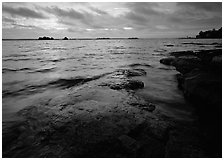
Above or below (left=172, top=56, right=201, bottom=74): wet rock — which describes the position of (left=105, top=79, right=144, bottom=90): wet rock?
below

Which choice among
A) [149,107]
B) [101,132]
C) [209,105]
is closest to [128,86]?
[149,107]

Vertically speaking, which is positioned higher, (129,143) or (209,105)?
(209,105)

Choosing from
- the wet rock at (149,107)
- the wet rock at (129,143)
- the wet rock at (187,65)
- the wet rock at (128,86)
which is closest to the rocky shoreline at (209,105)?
the wet rock at (149,107)

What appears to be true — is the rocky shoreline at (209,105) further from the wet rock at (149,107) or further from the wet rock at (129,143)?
the wet rock at (129,143)

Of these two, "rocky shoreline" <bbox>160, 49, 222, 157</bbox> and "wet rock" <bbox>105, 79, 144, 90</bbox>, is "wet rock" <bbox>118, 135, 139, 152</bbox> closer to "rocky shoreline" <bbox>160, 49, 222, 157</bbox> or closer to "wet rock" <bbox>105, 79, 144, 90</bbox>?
"rocky shoreline" <bbox>160, 49, 222, 157</bbox>

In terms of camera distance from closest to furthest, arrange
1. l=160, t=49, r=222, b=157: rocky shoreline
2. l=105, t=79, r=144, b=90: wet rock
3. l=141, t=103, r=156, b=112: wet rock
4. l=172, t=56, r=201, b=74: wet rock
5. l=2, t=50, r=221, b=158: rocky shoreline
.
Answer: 1. l=2, t=50, r=221, b=158: rocky shoreline
2. l=160, t=49, r=222, b=157: rocky shoreline
3. l=141, t=103, r=156, b=112: wet rock
4. l=105, t=79, r=144, b=90: wet rock
5. l=172, t=56, r=201, b=74: wet rock

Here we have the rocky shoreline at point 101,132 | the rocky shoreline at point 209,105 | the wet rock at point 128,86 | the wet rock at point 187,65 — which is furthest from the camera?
the wet rock at point 187,65

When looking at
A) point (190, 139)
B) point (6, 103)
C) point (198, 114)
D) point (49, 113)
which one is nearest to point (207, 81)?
point (198, 114)

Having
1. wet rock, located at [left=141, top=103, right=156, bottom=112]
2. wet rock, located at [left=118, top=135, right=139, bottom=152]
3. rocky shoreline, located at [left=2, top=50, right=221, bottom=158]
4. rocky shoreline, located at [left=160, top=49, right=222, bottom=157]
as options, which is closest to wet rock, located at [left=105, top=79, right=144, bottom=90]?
rocky shoreline, located at [left=2, top=50, right=221, bottom=158]

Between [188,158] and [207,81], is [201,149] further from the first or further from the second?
[207,81]

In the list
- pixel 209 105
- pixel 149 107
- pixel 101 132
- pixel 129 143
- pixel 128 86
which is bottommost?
pixel 129 143

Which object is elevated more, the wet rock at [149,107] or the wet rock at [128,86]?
the wet rock at [128,86]

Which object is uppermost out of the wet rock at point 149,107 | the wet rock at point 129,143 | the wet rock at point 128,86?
the wet rock at point 128,86

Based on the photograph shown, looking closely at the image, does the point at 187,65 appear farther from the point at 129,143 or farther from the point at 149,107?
the point at 129,143
